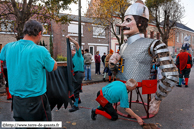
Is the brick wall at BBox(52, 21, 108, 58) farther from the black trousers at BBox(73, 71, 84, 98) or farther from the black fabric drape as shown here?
the black fabric drape

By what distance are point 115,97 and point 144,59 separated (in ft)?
3.00

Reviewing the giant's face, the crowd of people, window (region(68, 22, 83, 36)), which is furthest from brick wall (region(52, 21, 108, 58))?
the giant's face

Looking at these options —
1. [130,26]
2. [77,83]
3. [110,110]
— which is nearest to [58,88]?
[110,110]

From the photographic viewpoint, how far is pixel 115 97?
2.96 m

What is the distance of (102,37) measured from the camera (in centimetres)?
2061

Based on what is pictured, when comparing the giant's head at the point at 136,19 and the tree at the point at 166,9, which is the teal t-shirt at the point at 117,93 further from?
the tree at the point at 166,9

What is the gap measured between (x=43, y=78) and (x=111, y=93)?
60.8 inches

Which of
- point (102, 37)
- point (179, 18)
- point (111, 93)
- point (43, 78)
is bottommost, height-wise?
point (111, 93)

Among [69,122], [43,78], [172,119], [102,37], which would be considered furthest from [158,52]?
[102,37]

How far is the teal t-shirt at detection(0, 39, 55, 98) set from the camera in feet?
5.35

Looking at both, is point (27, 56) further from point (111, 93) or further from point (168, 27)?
point (168, 27)

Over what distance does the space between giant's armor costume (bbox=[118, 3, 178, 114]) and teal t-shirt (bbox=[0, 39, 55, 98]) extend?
178 centimetres

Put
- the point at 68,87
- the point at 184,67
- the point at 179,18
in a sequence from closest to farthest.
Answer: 1. the point at 68,87
2. the point at 184,67
3. the point at 179,18

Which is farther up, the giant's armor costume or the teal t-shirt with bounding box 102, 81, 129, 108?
the giant's armor costume
